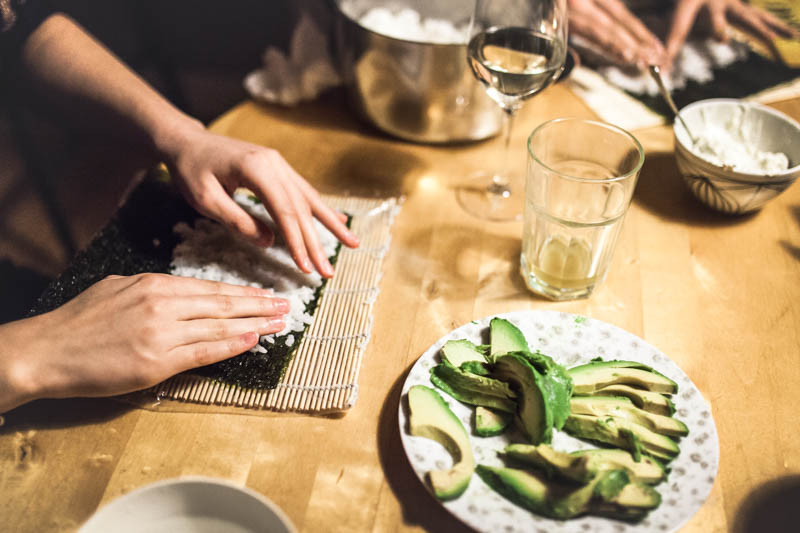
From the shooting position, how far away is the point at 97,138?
1.63 metres

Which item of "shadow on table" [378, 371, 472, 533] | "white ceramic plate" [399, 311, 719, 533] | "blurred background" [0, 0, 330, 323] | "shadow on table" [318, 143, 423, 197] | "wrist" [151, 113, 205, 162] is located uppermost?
"wrist" [151, 113, 205, 162]

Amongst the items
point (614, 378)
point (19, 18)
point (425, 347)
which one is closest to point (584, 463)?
point (614, 378)

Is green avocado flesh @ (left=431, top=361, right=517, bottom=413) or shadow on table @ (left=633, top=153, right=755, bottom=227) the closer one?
green avocado flesh @ (left=431, top=361, right=517, bottom=413)

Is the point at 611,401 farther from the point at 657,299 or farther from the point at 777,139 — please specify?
the point at 777,139

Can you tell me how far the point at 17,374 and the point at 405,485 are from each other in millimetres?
468

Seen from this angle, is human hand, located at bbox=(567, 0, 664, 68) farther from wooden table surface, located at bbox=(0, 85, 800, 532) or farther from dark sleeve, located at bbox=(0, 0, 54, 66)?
dark sleeve, located at bbox=(0, 0, 54, 66)

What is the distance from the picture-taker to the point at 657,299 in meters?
0.93

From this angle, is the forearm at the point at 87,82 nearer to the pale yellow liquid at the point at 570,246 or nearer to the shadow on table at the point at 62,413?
the shadow on table at the point at 62,413

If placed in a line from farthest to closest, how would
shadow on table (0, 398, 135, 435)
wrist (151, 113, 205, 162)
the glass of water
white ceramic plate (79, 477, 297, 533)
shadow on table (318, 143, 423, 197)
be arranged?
1. shadow on table (318, 143, 423, 197)
2. wrist (151, 113, 205, 162)
3. the glass of water
4. shadow on table (0, 398, 135, 435)
5. white ceramic plate (79, 477, 297, 533)

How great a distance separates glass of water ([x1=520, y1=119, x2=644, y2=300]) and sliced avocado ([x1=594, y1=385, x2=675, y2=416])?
0.67 feet

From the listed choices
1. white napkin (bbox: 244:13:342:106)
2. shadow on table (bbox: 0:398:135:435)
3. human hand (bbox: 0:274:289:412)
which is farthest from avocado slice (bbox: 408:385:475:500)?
white napkin (bbox: 244:13:342:106)

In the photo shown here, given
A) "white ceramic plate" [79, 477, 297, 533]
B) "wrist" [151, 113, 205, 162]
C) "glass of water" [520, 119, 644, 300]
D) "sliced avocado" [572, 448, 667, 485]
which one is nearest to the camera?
"white ceramic plate" [79, 477, 297, 533]

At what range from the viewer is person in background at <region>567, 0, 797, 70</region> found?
1.37 meters

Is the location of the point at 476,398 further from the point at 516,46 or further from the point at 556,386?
the point at 516,46
